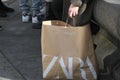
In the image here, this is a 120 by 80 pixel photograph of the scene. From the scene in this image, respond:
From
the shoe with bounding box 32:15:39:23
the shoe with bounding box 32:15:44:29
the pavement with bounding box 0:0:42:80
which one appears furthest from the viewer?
the shoe with bounding box 32:15:39:23

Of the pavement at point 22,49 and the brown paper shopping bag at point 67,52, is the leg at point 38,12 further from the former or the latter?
the brown paper shopping bag at point 67,52

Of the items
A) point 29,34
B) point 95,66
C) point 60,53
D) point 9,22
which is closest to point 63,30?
point 60,53

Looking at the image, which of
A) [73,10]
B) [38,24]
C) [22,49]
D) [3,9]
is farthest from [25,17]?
[73,10]

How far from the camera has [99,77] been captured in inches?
158

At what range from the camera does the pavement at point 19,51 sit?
439 centimetres

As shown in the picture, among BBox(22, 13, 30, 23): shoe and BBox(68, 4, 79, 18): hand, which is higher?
BBox(68, 4, 79, 18): hand

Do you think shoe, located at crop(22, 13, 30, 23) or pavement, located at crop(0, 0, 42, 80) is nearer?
pavement, located at crop(0, 0, 42, 80)

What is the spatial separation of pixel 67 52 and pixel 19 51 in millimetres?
1525

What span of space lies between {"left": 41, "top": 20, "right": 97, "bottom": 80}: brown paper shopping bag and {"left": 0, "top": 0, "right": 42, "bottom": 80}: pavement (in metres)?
0.52

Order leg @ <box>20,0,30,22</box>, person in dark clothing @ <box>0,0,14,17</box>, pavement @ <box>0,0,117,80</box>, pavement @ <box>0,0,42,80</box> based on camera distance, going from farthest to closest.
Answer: person in dark clothing @ <box>0,0,14,17</box> → leg @ <box>20,0,30,22</box> → pavement @ <box>0,0,42,80</box> → pavement @ <box>0,0,117,80</box>

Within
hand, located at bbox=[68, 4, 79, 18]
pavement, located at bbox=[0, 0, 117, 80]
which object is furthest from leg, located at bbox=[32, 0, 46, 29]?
hand, located at bbox=[68, 4, 79, 18]

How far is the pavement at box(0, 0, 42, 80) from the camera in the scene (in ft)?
14.4

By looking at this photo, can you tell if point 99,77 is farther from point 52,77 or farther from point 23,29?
point 23,29

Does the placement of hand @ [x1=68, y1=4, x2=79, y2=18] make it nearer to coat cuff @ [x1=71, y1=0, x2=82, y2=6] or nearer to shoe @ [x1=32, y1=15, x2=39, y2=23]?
coat cuff @ [x1=71, y1=0, x2=82, y2=6]
